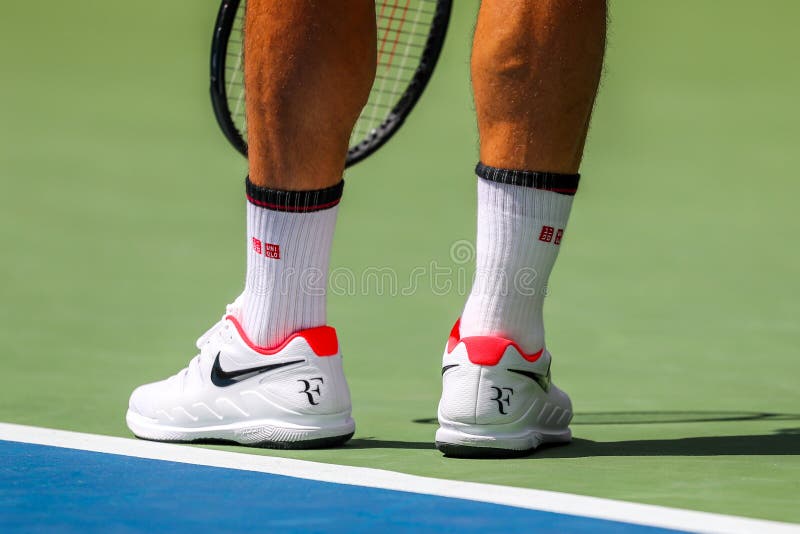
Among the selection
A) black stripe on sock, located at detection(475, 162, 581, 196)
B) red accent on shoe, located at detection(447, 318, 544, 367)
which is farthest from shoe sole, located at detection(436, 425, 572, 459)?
black stripe on sock, located at detection(475, 162, 581, 196)

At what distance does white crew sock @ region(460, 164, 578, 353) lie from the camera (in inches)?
78.3

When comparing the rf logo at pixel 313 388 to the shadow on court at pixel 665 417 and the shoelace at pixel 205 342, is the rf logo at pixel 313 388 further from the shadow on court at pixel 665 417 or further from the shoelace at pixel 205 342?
Answer: the shadow on court at pixel 665 417

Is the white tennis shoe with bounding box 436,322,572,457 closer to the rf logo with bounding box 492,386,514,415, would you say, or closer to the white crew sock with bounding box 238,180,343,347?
the rf logo with bounding box 492,386,514,415

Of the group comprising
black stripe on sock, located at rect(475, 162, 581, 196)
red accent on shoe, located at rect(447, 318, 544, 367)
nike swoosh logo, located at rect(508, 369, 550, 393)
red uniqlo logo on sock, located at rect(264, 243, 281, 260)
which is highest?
black stripe on sock, located at rect(475, 162, 581, 196)

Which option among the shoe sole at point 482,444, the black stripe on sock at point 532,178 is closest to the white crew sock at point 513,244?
the black stripe on sock at point 532,178

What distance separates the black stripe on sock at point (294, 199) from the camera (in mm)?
2039

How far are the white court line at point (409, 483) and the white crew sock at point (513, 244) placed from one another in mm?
327

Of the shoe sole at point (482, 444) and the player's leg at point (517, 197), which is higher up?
the player's leg at point (517, 197)

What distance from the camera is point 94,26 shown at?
759 cm

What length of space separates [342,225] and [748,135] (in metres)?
2.10

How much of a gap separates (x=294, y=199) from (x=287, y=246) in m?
0.07

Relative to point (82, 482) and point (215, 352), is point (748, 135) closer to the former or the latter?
point (215, 352)

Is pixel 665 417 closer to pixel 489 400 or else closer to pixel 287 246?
pixel 489 400

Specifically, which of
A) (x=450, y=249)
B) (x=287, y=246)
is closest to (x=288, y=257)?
(x=287, y=246)
